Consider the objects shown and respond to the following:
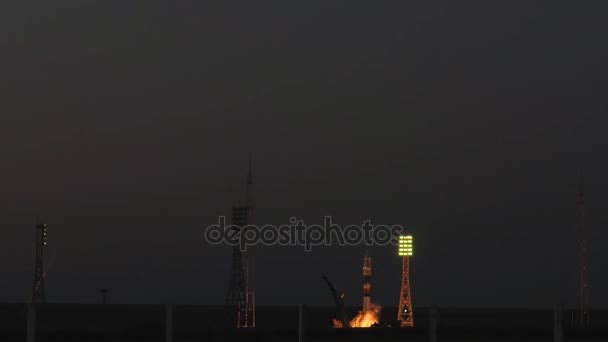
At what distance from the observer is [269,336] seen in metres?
48.6

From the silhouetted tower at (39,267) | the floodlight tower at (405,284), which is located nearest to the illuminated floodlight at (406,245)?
the floodlight tower at (405,284)

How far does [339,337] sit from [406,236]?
36.6 metres

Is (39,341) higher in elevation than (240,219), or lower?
lower

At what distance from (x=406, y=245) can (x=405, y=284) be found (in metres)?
4.37

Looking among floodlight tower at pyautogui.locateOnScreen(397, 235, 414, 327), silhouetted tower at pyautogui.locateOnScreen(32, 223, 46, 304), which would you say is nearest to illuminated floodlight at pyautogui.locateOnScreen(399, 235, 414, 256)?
floodlight tower at pyautogui.locateOnScreen(397, 235, 414, 327)

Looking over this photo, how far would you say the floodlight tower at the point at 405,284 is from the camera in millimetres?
90375

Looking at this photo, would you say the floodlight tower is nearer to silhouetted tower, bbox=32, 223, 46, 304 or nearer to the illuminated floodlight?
the illuminated floodlight

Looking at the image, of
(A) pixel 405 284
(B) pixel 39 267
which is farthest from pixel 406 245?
(B) pixel 39 267

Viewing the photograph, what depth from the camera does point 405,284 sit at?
9288 centimetres

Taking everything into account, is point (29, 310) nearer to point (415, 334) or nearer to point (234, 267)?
point (415, 334)

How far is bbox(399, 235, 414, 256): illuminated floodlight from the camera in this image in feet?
295

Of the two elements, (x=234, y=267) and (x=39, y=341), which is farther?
(x=234, y=267)

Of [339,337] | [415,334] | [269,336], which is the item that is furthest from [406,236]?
[269,336]

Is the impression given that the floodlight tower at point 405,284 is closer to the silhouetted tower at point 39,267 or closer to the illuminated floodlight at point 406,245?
the illuminated floodlight at point 406,245
